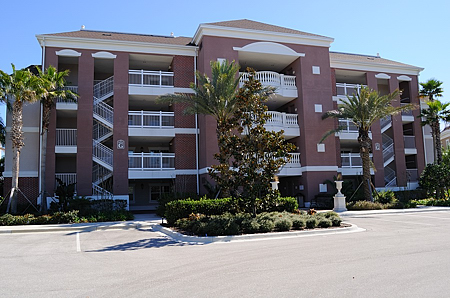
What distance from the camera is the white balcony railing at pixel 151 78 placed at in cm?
2565

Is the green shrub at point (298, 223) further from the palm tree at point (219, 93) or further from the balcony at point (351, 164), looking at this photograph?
the balcony at point (351, 164)

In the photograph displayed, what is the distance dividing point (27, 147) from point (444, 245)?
77.6 ft

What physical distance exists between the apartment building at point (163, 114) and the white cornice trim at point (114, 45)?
0.07 metres

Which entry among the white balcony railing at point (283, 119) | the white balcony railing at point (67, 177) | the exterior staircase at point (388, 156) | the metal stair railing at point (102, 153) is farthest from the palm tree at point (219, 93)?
the exterior staircase at point (388, 156)

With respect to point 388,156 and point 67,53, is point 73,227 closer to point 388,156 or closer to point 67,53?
point 67,53

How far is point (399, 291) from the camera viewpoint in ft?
19.0

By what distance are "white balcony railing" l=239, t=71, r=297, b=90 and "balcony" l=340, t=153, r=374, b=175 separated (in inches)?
271

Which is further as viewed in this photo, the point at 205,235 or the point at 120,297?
the point at 205,235

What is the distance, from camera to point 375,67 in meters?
31.2

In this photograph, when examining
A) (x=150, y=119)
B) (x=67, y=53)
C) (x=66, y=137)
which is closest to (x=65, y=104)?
(x=66, y=137)

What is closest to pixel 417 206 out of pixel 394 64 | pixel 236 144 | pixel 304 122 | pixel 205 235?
pixel 304 122

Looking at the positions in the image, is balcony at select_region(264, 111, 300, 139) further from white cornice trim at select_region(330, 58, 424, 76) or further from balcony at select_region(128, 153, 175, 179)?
balcony at select_region(128, 153, 175, 179)

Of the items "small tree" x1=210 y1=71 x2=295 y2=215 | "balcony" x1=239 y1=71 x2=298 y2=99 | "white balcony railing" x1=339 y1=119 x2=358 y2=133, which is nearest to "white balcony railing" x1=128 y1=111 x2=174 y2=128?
"balcony" x1=239 y1=71 x2=298 y2=99

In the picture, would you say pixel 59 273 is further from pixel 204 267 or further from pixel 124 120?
pixel 124 120
